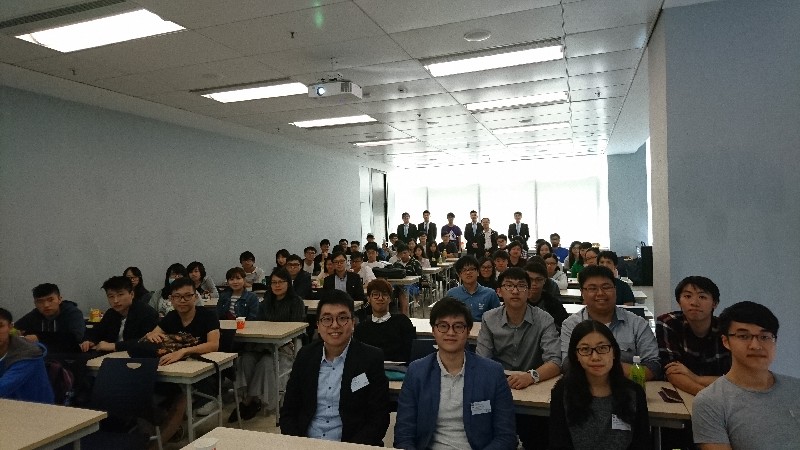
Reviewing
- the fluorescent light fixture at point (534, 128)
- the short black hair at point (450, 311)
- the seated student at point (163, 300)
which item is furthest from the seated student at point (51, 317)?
the fluorescent light fixture at point (534, 128)

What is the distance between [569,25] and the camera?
400 centimetres

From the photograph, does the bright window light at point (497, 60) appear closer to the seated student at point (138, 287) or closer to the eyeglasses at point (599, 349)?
the eyeglasses at point (599, 349)

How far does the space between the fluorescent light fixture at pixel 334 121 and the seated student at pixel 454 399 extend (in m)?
5.54

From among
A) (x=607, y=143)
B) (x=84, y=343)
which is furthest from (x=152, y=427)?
(x=607, y=143)

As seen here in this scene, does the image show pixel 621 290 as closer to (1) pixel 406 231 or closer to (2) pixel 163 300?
(2) pixel 163 300

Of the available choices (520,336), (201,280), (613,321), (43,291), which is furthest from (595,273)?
(201,280)

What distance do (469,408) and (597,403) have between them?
574 mm

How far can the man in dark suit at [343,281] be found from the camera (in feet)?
20.4

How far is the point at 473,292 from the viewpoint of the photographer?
4484 millimetres

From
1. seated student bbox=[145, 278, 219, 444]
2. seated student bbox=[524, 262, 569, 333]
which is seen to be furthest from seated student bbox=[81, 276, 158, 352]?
seated student bbox=[524, 262, 569, 333]

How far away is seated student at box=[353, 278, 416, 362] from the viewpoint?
3.55m

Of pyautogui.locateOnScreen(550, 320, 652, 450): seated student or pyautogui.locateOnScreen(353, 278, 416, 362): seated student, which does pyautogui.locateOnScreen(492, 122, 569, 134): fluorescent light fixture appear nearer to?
pyautogui.locateOnScreen(353, 278, 416, 362): seated student

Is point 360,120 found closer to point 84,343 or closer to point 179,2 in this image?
point 179,2

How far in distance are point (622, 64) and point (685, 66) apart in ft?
4.87
